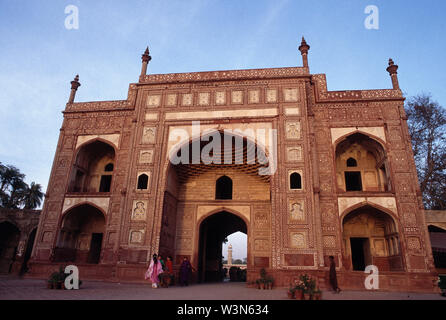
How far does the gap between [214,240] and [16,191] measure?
63.4ft

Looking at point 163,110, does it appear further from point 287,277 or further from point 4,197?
point 4,197

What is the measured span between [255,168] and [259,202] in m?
1.78

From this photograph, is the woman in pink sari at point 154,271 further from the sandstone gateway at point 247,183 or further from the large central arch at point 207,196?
the large central arch at point 207,196

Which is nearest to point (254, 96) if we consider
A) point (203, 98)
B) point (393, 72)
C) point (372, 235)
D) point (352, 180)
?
point (203, 98)

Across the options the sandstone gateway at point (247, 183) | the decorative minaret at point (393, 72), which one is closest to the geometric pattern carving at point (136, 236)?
the sandstone gateway at point (247, 183)

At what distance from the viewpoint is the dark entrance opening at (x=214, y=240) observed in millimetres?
16656

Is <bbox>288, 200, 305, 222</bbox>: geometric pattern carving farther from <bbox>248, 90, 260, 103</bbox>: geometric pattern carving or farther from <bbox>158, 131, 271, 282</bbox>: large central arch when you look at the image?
<bbox>248, 90, 260, 103</bbox>: geometric pattern carving

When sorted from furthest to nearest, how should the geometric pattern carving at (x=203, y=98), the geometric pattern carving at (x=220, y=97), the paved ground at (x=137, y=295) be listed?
1. the geometric pattern carving at (x=203, y=98)
2. the geometric pattern carving at (x=220, y=97)
3. the paved ground at (x=137, y=295)

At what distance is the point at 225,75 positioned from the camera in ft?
53.6

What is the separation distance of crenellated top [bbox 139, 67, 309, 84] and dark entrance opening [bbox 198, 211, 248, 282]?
712 centimetres

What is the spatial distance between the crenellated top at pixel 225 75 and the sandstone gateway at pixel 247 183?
0.22 feet

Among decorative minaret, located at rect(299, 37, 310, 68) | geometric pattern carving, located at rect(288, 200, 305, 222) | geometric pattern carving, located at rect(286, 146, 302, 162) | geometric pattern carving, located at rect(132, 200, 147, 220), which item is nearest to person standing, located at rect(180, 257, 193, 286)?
geometric pattern carving, located at rect(132, 200, 147, 220)

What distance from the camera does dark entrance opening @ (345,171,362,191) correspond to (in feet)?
52.2

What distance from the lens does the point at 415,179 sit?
13523 millimetres
